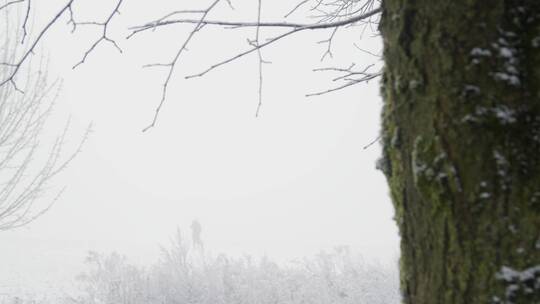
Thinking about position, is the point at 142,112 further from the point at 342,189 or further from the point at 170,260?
the point at 170,260

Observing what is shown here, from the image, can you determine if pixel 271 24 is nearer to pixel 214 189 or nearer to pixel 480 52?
pixel 480 52

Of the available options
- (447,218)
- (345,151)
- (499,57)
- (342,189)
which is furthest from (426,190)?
(345,151)

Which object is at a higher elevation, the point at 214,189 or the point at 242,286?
the point at 214,189

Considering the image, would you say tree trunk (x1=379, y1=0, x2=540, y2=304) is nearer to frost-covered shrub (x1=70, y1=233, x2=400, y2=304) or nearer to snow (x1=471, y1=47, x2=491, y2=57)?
snow (x1=471, y1=47, x2=491, y2=57)

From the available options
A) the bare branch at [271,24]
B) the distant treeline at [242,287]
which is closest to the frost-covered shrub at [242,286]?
the distant treeline at [242,287]

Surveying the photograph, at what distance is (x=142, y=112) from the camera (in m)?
132

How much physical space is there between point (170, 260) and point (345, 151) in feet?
331

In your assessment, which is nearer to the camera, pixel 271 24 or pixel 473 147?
pixel 473 147

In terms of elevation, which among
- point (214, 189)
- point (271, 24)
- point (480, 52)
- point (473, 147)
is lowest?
point (473, 147)

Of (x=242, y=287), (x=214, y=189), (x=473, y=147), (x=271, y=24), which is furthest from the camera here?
(x=214, y=189)

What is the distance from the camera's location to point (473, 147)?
687 millimetres

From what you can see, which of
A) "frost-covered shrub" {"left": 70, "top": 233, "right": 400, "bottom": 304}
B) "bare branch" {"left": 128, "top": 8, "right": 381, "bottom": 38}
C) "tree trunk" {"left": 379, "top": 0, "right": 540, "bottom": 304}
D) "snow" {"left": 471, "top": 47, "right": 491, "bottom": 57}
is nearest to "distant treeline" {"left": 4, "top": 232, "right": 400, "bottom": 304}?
"frost-covered shrub" {"left": 70, "top": 233, "right": 400, "bottom": 304}

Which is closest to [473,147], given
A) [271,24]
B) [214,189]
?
[271,24]

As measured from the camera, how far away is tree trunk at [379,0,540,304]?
0.66m
